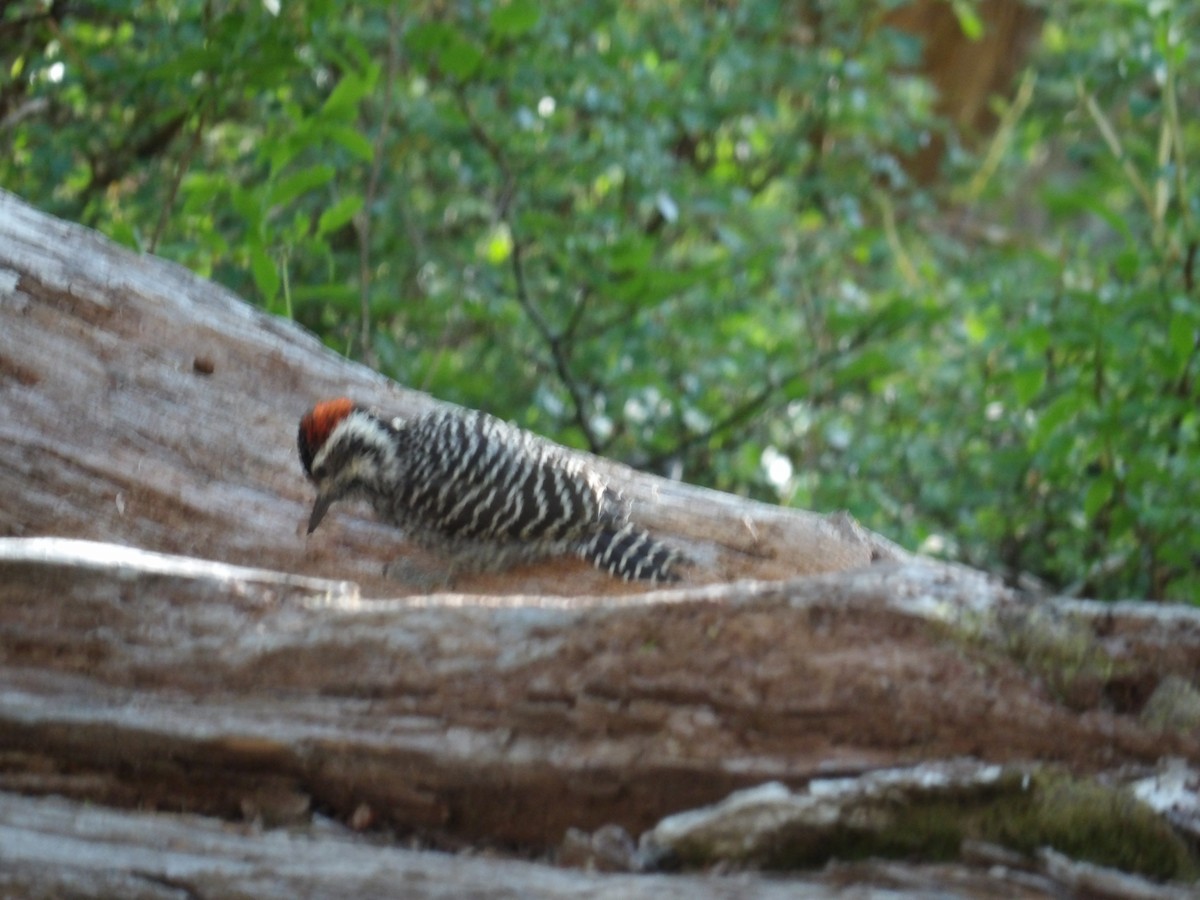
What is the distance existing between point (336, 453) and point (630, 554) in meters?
0.75

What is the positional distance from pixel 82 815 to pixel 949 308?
3969mm

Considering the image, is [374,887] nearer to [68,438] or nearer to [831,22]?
[68,438]

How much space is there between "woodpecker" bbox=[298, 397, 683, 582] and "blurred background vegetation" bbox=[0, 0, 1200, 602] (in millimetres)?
827

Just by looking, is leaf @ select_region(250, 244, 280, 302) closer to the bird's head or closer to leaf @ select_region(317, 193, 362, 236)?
leaf @ select_region(317, 193, 362, 236)

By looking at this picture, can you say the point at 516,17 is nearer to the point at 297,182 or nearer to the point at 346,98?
the point at 346,98

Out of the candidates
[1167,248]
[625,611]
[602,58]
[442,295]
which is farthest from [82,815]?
[1167,248]

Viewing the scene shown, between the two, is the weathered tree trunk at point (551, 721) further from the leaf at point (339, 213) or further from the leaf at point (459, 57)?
the leaf at point (459, 57)

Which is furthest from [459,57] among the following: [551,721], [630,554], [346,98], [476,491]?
[551,721]

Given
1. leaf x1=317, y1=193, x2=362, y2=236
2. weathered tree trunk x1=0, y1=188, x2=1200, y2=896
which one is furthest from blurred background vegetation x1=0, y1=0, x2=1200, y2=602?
weathered tree trunk x1=0, y1=188, x2=1200, y2=896

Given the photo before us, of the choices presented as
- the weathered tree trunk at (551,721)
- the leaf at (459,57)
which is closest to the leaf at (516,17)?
the leaf at (459,57)

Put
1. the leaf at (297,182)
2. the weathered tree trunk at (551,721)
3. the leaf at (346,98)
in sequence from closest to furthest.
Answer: the weathered tree trunk at (551,721) → the leaf at (297,182) → the leaf at (346,98)

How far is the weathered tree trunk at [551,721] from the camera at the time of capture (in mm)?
1915

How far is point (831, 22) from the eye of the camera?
20.0ft

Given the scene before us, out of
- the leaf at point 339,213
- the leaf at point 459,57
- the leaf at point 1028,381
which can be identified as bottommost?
the leaf at point 339,213
